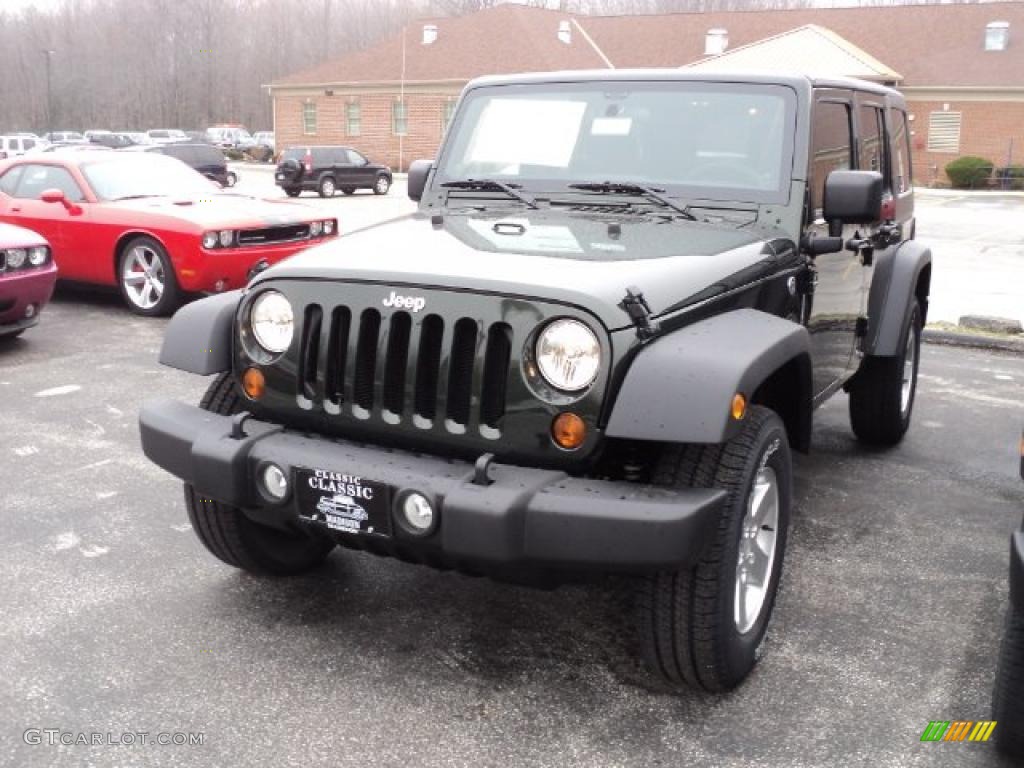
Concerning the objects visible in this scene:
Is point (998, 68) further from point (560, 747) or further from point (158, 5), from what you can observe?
A: point (158, 5)

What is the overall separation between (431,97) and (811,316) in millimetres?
41887

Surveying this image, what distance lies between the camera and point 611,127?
4309 millimetres

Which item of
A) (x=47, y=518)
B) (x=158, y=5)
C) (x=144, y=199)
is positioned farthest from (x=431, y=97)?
(x=158, y=5)

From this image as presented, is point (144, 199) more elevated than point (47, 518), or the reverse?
point (144, 199)

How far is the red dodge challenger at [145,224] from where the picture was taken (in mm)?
9148

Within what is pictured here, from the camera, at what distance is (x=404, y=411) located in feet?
10.0

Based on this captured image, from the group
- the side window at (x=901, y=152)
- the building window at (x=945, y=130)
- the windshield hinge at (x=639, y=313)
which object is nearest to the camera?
the windshield hinge at (x=639, y=313)

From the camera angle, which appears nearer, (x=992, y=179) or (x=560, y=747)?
(x=560, y=747)

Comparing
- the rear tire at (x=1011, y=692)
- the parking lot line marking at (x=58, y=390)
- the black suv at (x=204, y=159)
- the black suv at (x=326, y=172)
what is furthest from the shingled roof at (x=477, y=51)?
the rear tire at (x=1011, y=692)

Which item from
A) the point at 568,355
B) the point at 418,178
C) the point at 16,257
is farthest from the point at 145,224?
the point at 568,355

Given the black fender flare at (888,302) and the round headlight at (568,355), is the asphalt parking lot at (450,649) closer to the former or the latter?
the black fender flare at (888,302)

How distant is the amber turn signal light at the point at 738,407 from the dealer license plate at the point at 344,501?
0.96 meters

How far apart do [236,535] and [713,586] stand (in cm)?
172

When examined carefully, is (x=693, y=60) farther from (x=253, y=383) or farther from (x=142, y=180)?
(x=253, y=383)
